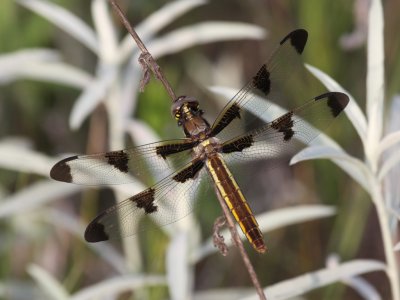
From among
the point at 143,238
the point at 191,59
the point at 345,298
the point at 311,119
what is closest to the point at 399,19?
the point at 191,59

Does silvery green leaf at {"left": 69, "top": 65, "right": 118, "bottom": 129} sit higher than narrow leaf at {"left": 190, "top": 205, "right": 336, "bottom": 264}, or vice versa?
silvery green leaf at {"left": 69, "top": 65, "right": 118, "bottom": 129}

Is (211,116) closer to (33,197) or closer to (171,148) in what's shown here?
(33,197)

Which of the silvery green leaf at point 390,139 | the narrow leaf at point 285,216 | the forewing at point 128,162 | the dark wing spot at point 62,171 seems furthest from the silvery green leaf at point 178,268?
the silvery green leaf at point 390,139

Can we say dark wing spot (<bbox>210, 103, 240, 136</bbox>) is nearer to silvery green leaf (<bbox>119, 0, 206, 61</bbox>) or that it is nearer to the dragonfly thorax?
the dragonfly thorax

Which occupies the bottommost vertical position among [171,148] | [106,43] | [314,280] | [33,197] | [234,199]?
[314,280]

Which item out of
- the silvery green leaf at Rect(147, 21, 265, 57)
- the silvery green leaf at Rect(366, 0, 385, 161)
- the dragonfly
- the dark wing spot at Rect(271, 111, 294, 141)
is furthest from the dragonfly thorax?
the silvery green leaf at Rect(147, 21, 265, 57)

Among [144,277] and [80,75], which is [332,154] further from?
[80,75]

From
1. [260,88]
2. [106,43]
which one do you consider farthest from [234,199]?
[106,43]
